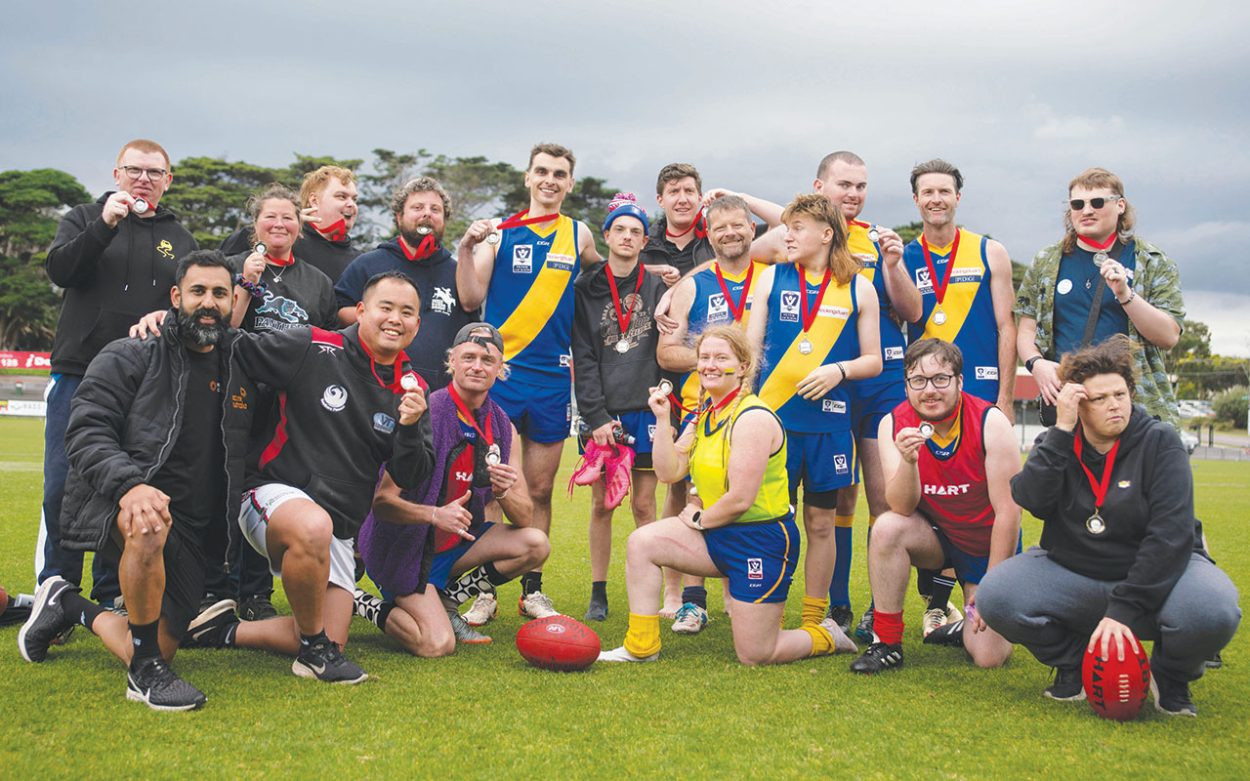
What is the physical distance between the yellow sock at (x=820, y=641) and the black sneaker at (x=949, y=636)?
677 millimetres

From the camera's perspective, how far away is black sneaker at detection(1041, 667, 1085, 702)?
13.9 feet

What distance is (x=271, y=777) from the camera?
310 centimetres

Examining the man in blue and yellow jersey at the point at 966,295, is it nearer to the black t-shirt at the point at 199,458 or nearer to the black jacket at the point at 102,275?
the black t-shirt at the point at 199,458

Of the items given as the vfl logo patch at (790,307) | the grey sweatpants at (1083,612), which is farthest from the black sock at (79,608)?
the grey sweatpants at (1083,612)

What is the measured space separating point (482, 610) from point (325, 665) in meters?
1.54

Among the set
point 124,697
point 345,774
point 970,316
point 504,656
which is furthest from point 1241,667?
point 124,697

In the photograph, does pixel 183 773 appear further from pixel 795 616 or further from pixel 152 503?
pixel 795 616

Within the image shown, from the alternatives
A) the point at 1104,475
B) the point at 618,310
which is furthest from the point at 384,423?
the point at 1104,475

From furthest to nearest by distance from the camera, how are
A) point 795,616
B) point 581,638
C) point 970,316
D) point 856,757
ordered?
1. point 795,616
2. point 970,316
3. point 581,638
4. point 856,757

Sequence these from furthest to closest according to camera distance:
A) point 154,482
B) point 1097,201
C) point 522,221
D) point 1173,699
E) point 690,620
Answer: point 522,221, point 690,620, point 1097,201, point 154,482, point 1173,699

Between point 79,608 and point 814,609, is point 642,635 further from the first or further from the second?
point 79,608

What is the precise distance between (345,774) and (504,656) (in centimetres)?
180

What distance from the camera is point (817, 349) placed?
5.33 metres

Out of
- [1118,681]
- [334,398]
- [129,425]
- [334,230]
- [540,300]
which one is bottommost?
[1118,681]
